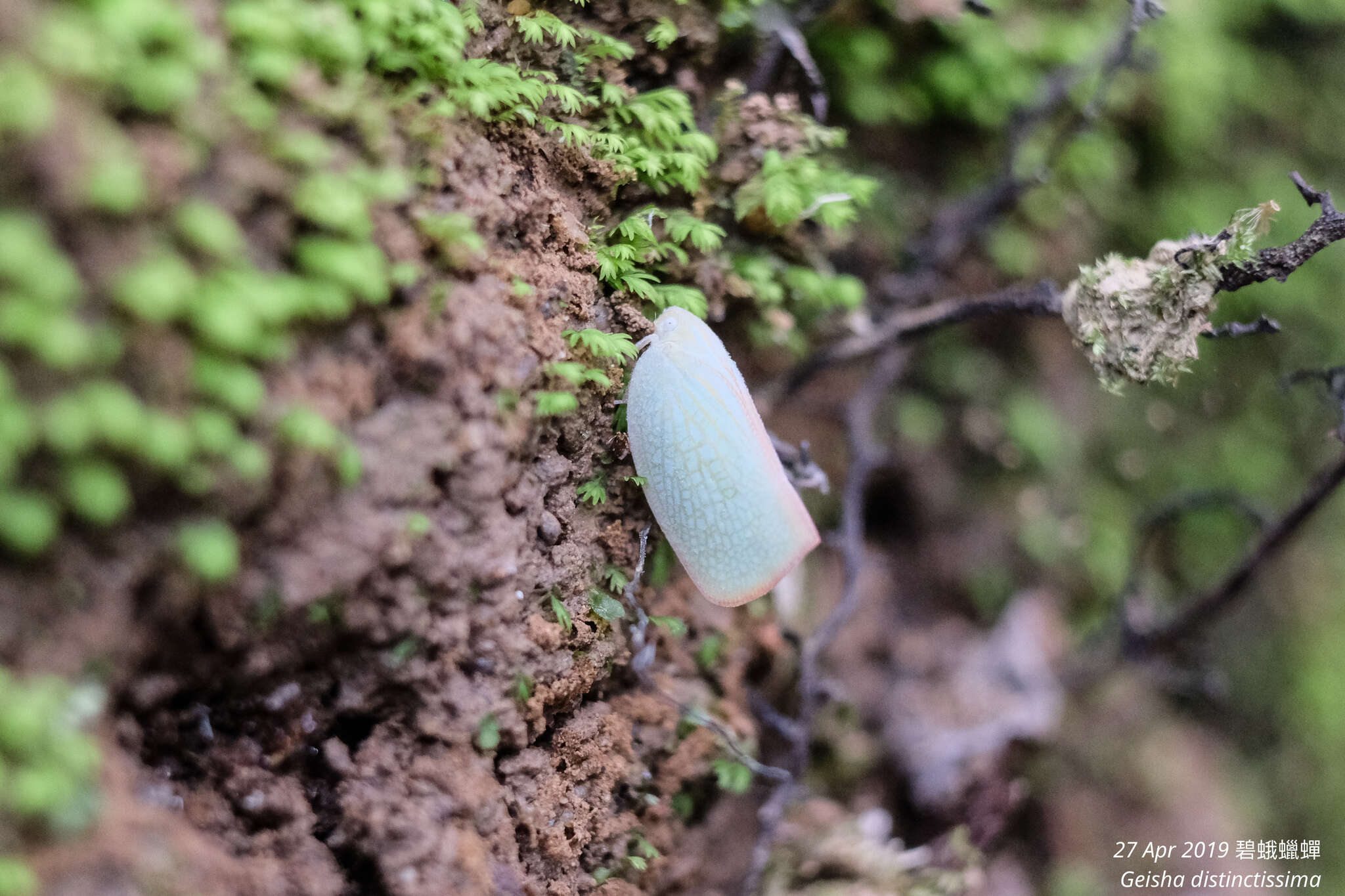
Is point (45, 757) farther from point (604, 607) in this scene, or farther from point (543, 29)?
point (543, 29)

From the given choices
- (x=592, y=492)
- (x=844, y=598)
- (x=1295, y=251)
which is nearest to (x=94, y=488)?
(x=592, y=492)

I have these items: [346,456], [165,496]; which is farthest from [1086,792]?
[165,496]

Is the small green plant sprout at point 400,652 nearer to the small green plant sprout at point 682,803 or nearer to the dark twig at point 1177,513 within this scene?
the small green plant sprout at point 682,803

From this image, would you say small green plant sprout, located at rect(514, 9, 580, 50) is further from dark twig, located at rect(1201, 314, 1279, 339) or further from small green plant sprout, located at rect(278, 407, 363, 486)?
dark twig, located at rect(1201, 314, 1279, 339)

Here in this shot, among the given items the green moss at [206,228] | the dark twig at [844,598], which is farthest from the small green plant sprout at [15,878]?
the dark twig at [844,598]

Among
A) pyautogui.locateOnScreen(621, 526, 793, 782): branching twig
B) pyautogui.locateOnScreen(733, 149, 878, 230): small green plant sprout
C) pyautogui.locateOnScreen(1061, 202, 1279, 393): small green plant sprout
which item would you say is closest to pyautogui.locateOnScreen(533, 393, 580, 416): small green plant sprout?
pyautogui.locateOnScreen(621, 526, 793, 782): branching twig

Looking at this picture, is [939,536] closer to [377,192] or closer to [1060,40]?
[1060,40]
